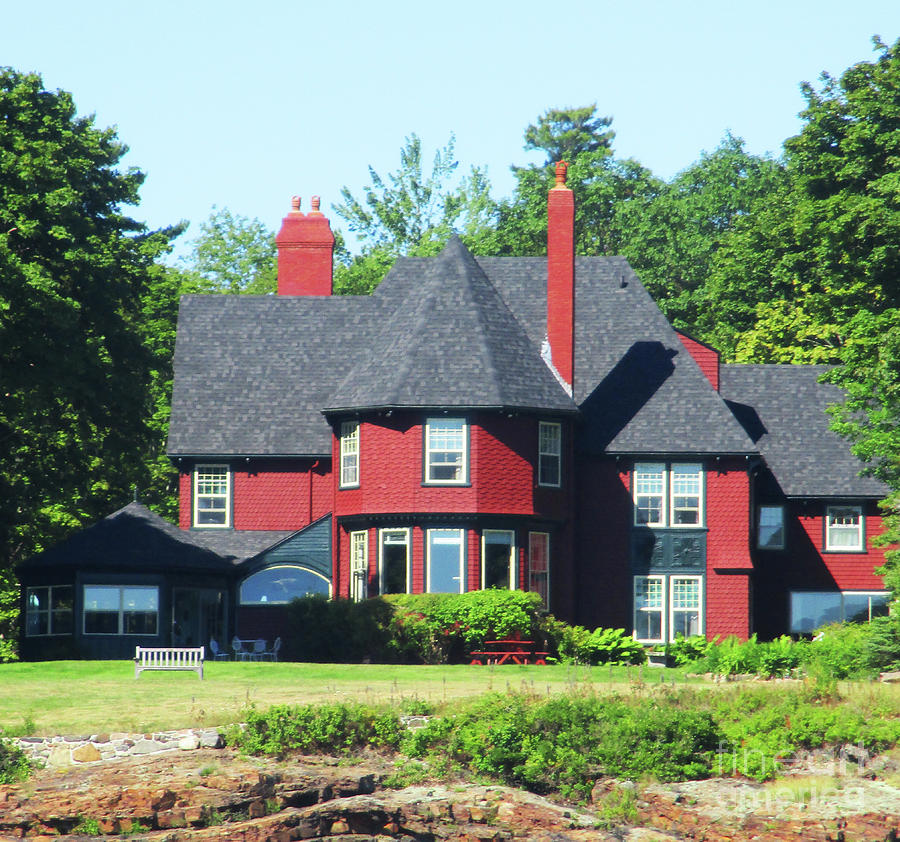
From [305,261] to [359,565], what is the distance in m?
13.0

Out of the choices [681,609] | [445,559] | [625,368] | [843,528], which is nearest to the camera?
[445,559]

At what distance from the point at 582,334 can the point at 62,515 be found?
1745 cm

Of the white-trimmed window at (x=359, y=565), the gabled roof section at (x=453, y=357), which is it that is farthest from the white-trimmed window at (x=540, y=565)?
the white-trimmed window at (x=359, y=565)

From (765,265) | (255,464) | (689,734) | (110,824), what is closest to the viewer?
(110,824)

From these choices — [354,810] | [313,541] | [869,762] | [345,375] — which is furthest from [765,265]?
[354,810]

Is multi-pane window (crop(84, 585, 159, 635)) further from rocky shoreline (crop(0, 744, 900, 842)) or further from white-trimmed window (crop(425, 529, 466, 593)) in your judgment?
rocky shoreline (crop(0, 744, 900, 842))

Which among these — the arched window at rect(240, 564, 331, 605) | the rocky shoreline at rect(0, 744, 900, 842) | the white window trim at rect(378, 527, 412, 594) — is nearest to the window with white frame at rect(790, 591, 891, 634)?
the white window trim at rect(378, 527, 412, 594)

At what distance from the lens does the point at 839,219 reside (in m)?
45.8

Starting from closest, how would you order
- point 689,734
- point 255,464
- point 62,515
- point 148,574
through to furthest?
point 689,734
point 148,574
point 255,464
point 62,515

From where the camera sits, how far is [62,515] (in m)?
55.3

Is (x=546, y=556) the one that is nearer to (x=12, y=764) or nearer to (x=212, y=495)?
(x=212, y=495)

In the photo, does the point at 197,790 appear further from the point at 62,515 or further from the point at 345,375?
the point at 62,515

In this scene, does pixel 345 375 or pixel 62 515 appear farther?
pixel 62 515

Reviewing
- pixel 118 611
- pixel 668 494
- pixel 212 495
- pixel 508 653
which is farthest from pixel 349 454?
pixel 668 494
